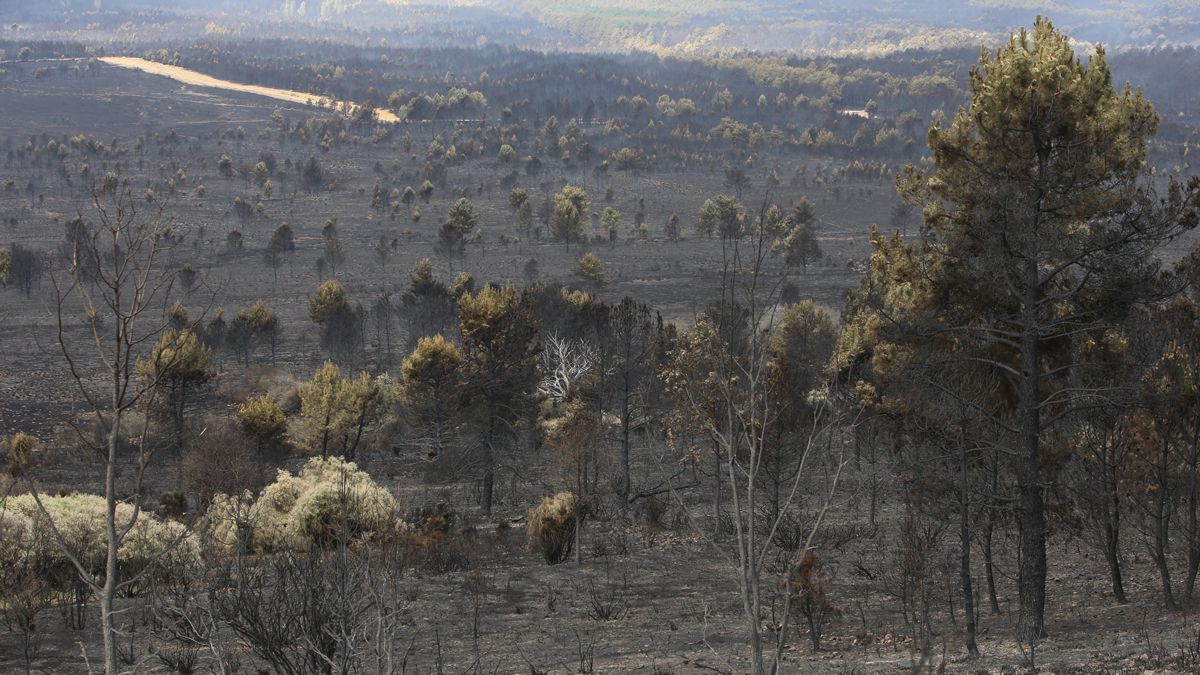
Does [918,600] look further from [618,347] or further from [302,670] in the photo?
[618,347]

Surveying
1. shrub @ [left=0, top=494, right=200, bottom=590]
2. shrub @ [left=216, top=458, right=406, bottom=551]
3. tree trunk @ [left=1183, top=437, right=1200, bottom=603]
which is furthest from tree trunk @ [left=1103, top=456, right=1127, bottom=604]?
A: shrub @ [left=0, top=494, right=200, bottom=590]

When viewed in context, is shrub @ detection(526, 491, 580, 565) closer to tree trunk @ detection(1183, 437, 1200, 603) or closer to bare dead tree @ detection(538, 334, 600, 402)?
tree trunk @ detection(1183, 437, 1200, 603)

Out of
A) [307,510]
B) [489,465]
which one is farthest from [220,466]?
[489,465]

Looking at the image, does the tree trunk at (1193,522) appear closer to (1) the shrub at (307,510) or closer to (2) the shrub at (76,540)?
(1) the shrub at (307,510)

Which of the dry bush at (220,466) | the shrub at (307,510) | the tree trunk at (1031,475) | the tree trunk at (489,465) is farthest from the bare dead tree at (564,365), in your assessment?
the tree trunk at (1031,475)

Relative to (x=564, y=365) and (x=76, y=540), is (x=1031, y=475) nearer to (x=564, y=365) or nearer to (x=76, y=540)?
(x=76, y=540)

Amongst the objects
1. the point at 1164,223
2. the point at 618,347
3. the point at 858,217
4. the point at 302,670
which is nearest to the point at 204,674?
the point at 302,670

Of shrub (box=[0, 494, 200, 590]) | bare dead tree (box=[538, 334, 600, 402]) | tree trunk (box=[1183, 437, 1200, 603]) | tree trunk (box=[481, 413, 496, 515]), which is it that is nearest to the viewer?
tree trunk (box=[1183, 437, 1200, 603])
